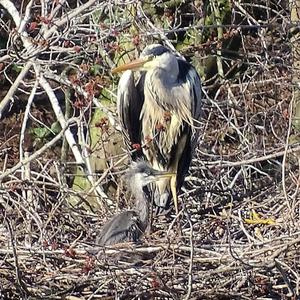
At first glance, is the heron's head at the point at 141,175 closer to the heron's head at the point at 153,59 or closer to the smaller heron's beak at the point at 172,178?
the smaller heron's beak at the point at 172,178

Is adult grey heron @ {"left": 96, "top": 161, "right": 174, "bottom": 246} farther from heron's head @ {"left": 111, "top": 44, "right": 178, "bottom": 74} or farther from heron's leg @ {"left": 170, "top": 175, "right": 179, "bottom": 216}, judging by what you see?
heron's head @ {"left": 111, "top": 44, "right": 178, "bottom": 74}

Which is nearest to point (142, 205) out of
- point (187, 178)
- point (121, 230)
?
point (121, 230)

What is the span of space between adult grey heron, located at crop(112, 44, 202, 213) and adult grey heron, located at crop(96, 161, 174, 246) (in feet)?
0.63

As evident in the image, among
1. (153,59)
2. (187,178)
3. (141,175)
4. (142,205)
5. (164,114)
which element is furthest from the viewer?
(187,178)

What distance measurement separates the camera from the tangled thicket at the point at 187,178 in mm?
4492

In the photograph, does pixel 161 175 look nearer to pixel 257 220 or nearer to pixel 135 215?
pixel 135 215

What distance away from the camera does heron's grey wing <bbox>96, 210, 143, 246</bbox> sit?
515 centimetres

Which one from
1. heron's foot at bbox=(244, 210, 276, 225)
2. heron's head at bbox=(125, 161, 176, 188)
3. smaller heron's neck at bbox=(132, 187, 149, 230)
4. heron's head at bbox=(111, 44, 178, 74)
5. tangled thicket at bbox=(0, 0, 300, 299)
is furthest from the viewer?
heron's head at bbox=(111, 44, 178, 74)

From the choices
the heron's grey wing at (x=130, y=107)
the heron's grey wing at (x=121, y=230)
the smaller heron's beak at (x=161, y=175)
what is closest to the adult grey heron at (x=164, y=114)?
the heron's grey wing at (x=130, y=107)

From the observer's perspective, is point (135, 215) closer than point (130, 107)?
Yes

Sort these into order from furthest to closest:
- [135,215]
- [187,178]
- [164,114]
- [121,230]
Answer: [187,178] < [164,114] < [135,215] < [121,230]

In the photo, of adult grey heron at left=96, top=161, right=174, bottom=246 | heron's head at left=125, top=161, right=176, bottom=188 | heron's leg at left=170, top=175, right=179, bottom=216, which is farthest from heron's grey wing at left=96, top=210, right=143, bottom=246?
heron's leg at left=170, top=175, right=179, bottom=216

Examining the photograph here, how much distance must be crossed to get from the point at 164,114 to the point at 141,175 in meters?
0.47

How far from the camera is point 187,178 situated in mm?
6410
